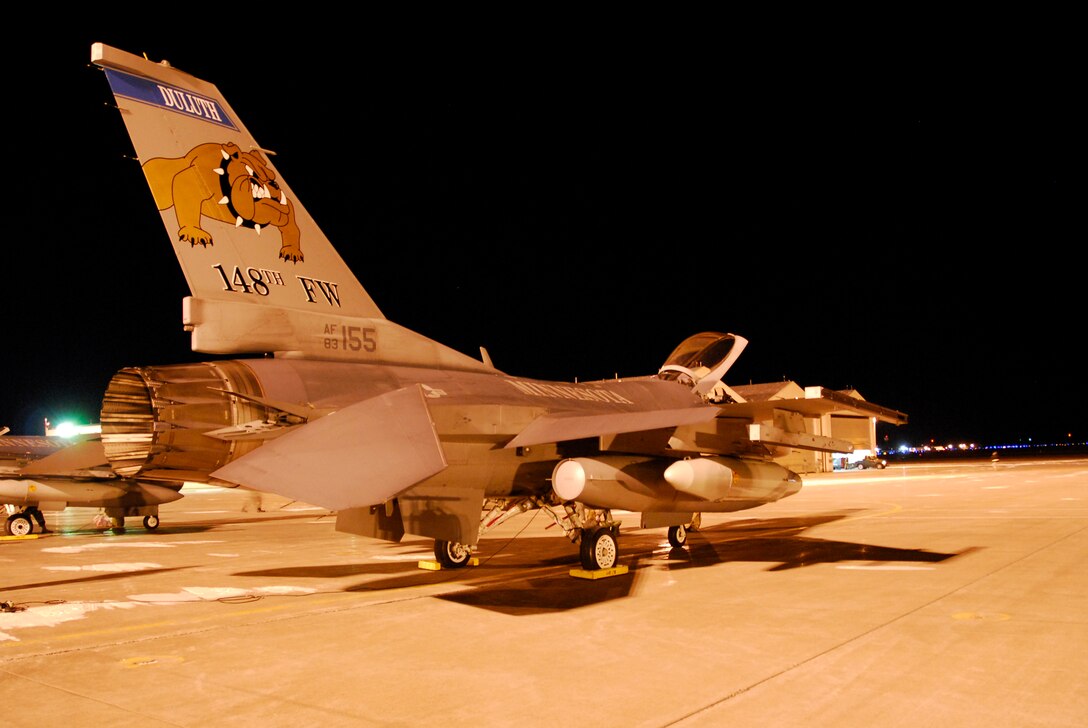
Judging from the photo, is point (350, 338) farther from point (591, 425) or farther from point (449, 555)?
point (449, 555)

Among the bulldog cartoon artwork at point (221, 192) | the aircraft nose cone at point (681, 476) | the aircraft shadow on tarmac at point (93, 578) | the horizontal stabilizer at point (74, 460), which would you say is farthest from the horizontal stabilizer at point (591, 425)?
the aircraft shadow on tarmac at point (93, 578)

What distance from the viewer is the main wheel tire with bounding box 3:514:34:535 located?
709 inches

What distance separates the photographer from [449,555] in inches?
417

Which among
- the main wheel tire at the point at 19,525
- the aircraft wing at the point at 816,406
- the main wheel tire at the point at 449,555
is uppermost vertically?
the aircraft wing at the point at 816,406

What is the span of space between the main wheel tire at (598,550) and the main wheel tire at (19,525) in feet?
50.3

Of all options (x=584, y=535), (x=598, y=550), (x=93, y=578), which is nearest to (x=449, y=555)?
(x=584, y=535)

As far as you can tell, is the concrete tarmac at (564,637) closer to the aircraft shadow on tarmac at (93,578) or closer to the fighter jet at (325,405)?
the aircraft shadow on tarmac at (93,578)

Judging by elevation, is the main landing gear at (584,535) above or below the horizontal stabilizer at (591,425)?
below

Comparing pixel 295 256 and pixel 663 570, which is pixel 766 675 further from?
pixel 295 256

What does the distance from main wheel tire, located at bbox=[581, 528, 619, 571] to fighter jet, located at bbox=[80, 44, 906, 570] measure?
0.08 ft

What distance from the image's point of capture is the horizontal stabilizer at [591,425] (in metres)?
7.63

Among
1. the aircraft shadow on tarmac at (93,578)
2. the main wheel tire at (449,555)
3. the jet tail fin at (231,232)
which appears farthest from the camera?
the main wheel tire at (449,555)

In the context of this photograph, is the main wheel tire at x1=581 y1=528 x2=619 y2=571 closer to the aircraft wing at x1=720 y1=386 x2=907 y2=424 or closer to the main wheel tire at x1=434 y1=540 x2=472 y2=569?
the main wheel tire at x1=434 y1=540 x2=472 y2=569

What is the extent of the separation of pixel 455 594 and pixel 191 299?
4.06 m
